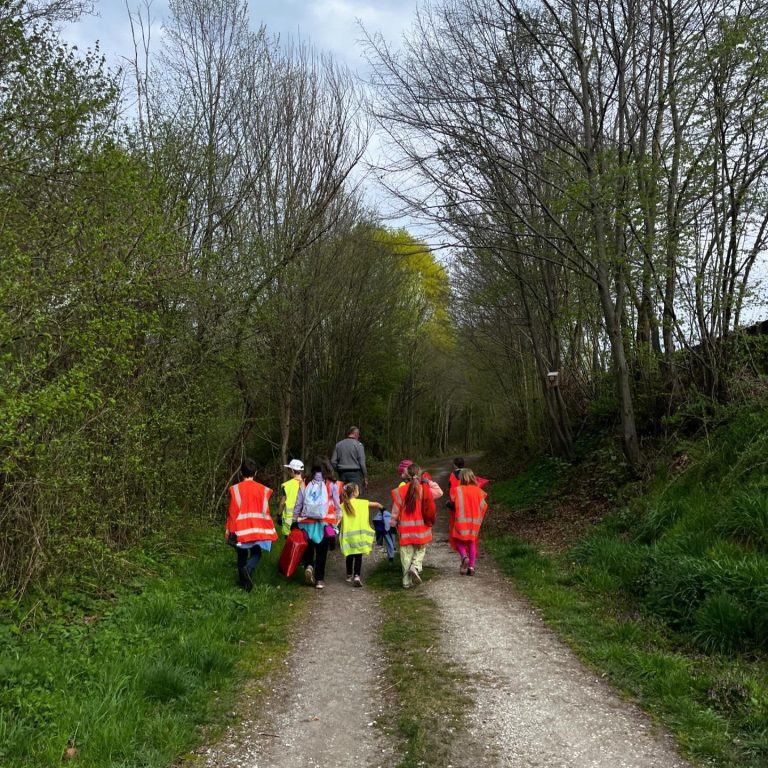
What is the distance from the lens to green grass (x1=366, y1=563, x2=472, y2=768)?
3666 mm

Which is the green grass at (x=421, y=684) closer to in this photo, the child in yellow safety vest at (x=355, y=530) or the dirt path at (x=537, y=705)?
the dirt path at (x=537, y=705)

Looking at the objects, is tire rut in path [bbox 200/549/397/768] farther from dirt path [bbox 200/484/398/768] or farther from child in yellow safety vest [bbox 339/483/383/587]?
child in yellow safety vest [bbox 339/483/383/587]

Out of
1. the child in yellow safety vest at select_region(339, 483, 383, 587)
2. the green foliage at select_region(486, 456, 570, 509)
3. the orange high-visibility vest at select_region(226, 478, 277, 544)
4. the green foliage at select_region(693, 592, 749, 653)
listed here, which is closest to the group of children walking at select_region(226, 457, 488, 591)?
the child in yellow safety vest at select_region(339, 483, 383, 587)

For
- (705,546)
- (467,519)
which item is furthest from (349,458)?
(705,546)

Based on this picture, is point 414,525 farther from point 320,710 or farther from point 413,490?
point 320,710

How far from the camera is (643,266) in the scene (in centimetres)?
970

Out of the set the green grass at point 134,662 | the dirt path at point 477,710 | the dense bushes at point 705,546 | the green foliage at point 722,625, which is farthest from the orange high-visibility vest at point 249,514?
the green foliage at point 722,625

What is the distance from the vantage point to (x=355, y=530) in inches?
316

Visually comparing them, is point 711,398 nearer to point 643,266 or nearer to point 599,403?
point 643,266

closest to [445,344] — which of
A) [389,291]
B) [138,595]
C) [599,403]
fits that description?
[389,291]

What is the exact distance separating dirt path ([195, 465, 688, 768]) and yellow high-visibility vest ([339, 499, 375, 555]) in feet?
5.57

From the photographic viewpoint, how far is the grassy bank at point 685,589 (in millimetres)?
3998

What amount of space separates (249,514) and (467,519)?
2.91 metres

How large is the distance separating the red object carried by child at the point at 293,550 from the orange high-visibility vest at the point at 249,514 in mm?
649
